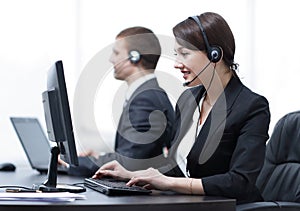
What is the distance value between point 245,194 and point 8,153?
1.96 m

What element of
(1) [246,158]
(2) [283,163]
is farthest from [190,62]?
(2) [283,163]

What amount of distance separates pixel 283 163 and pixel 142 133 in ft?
2.09

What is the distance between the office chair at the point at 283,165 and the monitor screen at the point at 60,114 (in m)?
0.94

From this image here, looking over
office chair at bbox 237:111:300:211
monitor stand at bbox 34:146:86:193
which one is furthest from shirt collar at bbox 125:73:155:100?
monitor stand at bbox 34:146:86:193

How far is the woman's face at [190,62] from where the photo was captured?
2.02m

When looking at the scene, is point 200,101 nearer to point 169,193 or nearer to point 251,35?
point 169,193

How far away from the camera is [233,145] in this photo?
6.29ft

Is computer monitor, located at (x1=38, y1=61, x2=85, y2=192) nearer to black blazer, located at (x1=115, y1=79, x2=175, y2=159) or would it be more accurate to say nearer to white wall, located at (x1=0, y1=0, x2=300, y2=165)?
black blazer, located at (x1=115, y1=79, x2=175, y2=159)

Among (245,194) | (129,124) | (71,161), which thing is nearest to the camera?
(71,161)

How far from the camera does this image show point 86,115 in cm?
354

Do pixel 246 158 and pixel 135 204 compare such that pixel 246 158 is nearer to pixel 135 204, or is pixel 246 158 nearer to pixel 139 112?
pixel 135 204

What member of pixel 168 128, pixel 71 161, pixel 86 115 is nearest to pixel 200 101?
pixel 168 128

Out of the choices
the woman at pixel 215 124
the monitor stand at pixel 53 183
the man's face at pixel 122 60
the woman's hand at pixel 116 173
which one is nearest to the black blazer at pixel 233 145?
the woman at pixel 215 124

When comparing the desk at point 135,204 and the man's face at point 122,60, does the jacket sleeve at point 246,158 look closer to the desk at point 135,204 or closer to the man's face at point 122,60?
the desk at point 135,204
